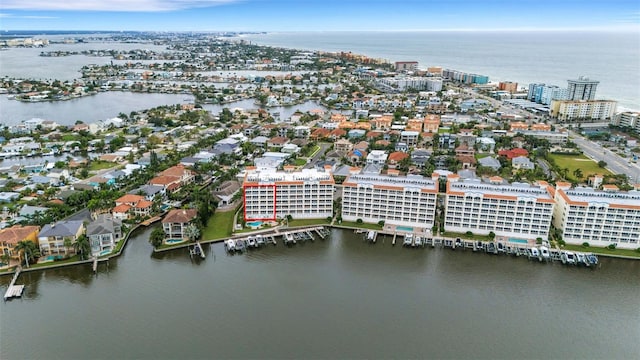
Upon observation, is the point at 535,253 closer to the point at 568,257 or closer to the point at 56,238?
the point at 568,257

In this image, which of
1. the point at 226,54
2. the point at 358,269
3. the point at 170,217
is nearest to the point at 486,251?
the point at 358,269

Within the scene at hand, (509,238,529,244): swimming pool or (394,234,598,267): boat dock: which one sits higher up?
(509,238,529,244): swimming pool

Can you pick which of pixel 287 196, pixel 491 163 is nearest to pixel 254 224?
pixel 287 196

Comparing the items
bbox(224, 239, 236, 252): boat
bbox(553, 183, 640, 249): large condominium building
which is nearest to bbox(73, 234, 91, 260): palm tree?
bbox(224, 239, 236, 252): boat

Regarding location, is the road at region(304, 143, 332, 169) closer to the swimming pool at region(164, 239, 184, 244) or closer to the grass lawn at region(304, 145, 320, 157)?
the grass lawn at region(304, 145, 320, 157)

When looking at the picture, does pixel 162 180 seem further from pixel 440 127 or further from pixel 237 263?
pixel 440 127
